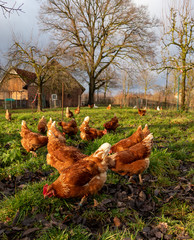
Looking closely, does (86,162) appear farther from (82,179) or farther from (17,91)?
(17,91)

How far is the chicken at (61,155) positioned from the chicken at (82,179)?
1.43 ft

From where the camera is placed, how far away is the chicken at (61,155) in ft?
10.2

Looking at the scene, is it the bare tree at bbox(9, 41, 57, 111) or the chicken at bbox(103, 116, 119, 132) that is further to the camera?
the bare tree at bbox(9, 41, 57, 111)

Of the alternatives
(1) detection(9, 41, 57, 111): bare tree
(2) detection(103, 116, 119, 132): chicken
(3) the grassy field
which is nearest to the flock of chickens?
(3) the grassy field

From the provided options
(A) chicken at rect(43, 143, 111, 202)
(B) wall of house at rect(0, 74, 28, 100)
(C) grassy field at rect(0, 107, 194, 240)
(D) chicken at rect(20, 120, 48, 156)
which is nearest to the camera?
(C) grassy field at rect(0, 107, 194, 240)

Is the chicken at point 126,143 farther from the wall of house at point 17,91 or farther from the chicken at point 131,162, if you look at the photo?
the wall of house at point 17,91

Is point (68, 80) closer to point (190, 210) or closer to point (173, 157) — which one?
point (173, 157)

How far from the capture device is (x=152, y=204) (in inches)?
104

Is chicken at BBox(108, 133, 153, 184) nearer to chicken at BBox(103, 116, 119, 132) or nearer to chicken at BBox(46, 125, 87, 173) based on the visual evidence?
chicken at BBox(46, 125, 87, 173)

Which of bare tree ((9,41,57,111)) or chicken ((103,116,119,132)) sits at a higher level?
bare tree ((9,41,57,111))

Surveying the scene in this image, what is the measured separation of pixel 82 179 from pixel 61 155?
945 mm

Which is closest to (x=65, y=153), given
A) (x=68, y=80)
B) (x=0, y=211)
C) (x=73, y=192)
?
(x=73, y=192)

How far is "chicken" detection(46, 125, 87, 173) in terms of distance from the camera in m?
3.10

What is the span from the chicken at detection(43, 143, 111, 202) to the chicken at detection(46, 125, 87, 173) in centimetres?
44
